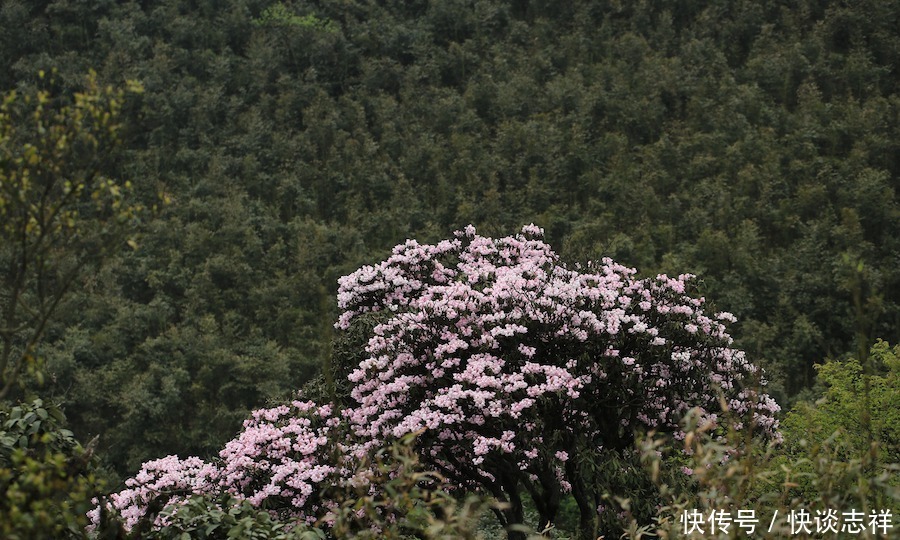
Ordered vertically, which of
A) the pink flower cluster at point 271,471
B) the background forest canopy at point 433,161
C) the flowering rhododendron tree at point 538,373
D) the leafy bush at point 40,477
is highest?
the background forest canopy at point 433,161

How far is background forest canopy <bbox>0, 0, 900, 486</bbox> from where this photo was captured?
25688mm

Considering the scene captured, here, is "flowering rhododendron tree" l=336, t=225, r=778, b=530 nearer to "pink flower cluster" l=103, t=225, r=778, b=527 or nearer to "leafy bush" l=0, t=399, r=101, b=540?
"pink flower cluster" l=103, t=225, r=778, b=527

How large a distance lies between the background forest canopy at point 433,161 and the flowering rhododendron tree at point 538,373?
401 inches

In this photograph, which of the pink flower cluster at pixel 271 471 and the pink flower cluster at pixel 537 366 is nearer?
the pink flower cluster at pixel 537 366

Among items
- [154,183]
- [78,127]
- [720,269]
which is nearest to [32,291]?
[154,183]

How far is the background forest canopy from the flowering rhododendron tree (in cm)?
1018

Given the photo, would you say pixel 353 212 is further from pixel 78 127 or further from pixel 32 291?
pixel 78 127

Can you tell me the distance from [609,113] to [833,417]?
21.0m

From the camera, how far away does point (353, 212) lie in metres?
31.0

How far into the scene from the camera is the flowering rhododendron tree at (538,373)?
1093cm

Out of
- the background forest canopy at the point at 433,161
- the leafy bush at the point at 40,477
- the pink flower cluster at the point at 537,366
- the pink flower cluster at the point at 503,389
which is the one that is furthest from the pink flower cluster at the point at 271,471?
the background forest canopy at the point at 433,161

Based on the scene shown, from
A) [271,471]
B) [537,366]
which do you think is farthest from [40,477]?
[271,471]

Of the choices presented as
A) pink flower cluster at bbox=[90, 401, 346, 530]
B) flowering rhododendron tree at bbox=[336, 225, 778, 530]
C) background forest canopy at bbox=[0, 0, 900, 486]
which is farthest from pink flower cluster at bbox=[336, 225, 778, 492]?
background forest canopy at bbox=[0, 0, 900, 486]

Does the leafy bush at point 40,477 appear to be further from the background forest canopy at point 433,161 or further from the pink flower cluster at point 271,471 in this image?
the background forest canopy at point 433,161
